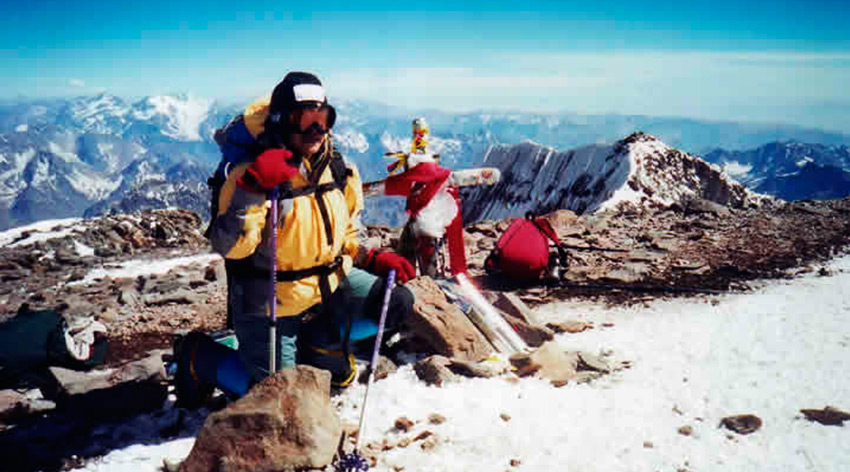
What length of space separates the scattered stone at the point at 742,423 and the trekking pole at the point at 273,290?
4.34 meters

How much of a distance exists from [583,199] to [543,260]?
18.6m

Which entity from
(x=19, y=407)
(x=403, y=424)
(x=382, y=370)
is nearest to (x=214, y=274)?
(x=19, y=407)

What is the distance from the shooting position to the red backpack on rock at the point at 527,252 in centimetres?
1012

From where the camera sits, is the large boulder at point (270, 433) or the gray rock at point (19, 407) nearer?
the large boulder at point (270, 433)

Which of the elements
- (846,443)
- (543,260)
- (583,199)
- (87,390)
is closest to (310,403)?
(87,390)

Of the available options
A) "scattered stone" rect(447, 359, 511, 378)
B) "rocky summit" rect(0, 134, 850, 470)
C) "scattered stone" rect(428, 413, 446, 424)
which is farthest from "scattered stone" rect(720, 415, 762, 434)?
"scattered stone" rect(428, 413, 446, 424)

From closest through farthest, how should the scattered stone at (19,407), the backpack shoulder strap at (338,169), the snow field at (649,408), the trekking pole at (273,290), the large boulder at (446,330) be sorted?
1. the snow field at (649,408)
2. the trekking pole at (273,290)
3. the backpack shoulder strap at (338,169)
4. the scattered stone at (19,407)
5. the large boulder at (446,330)

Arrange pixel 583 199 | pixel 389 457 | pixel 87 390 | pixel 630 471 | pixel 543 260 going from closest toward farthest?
pixel 630 471 → pixel 389 457 → pixel 87 390 → pixel 543 260 → pixel 583 199

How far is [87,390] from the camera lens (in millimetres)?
5137

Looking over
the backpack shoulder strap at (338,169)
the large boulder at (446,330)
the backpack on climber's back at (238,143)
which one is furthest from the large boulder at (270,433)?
the large boulder at (446,330)

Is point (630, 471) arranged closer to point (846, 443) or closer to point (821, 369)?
point (846, 443)

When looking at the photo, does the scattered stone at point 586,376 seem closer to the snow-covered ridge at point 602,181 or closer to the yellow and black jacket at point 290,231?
the yellow and black jacket at point 290,231

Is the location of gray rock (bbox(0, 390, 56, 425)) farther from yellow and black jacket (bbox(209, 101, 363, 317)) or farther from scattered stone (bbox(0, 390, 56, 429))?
yellow and black jacket (bbox(209, 101, 363, 317))

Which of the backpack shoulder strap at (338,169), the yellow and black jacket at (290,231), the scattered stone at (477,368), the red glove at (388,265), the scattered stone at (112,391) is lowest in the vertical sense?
the scattered stone at (112,391)
